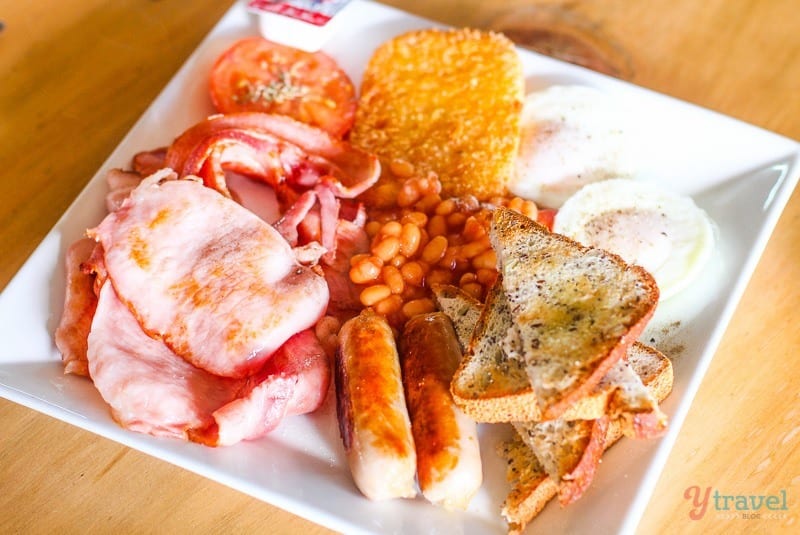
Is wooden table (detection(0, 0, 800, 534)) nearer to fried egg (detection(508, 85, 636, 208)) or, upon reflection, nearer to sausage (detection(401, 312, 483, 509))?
sausage (detection(401, 312, 483, 509))

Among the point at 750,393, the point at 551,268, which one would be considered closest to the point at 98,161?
the point at 551,268

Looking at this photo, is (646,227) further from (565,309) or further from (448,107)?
(448,107)

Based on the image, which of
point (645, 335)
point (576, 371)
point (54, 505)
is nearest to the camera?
point (576, 371)

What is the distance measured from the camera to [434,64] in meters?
3.28

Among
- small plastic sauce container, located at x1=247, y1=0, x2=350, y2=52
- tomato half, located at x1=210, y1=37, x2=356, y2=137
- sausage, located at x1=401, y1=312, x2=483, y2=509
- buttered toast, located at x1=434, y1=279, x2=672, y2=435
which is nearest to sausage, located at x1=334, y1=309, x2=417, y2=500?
sausage, located at x1=401, y1=312, x2=483, y2=509

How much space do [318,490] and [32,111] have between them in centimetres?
219

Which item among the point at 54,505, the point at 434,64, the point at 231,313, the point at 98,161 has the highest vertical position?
the point at 434,64

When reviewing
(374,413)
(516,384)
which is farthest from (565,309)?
(374,413)

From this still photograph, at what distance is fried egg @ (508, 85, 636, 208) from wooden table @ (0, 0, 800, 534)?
0.66 metres

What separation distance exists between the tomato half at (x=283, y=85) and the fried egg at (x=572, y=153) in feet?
2.42

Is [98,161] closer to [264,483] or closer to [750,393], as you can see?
[264,483]

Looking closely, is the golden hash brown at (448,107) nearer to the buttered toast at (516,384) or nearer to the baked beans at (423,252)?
the baked beans at (423,252)

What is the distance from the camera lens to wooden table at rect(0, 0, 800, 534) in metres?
2.41

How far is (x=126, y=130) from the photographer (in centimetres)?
339
